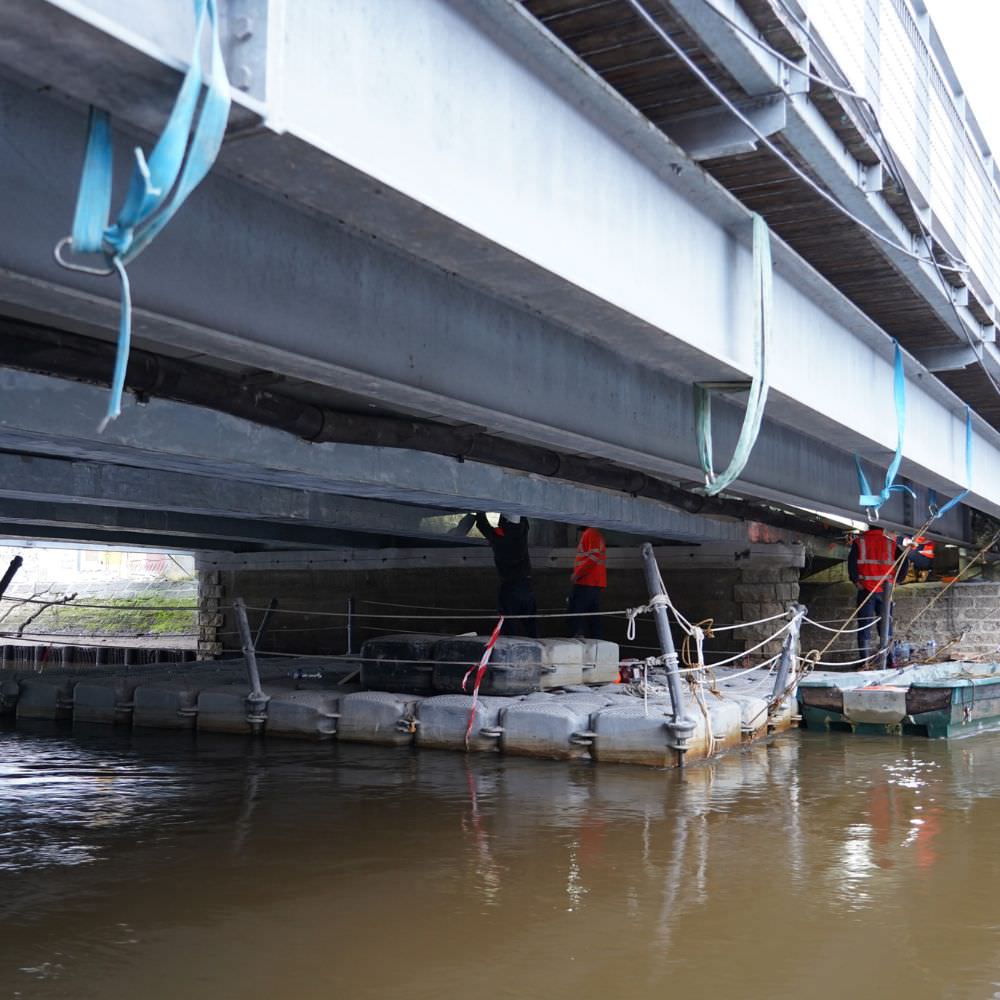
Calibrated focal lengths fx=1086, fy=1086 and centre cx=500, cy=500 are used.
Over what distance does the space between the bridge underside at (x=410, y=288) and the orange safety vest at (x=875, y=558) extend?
30.1ft

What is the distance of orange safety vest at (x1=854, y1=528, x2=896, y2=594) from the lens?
69.0 ft

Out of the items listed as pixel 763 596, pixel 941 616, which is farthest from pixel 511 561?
pixel 941 616

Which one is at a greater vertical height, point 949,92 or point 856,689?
point 949,92

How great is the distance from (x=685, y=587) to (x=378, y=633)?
7678 mm

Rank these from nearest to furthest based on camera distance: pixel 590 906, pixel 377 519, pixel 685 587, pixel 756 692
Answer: pixel 590 906, pixel 756 692, pixel 377 519, pixel 685 587

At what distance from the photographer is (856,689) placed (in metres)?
16.4

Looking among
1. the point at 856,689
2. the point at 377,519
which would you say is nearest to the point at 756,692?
the point at 856,689

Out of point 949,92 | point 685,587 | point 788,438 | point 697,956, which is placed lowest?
point 697,956

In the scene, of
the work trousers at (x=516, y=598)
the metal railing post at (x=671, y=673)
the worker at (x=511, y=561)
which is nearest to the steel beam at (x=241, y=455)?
the metal railing post at (x=671, y=673)

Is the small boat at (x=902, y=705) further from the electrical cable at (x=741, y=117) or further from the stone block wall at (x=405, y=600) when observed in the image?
the electrical cable at (x=741, y=117)

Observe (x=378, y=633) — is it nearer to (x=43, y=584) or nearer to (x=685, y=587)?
(x=685, y=587)

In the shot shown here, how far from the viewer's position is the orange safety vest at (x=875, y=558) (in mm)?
21031

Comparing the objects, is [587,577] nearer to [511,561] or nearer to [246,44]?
[511,561]

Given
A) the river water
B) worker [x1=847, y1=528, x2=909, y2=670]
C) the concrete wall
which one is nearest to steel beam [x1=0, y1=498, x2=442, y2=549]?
the river water
